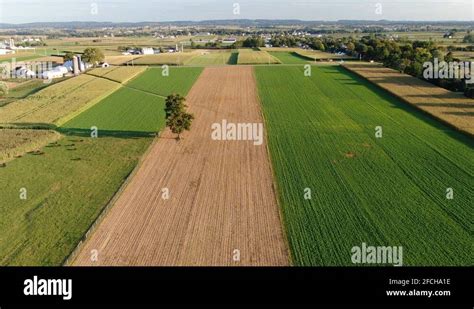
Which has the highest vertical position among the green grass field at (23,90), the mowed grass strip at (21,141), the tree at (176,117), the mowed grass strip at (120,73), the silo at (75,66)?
the silo at (75,66)

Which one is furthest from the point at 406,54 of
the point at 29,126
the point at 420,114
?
the point at 29,126

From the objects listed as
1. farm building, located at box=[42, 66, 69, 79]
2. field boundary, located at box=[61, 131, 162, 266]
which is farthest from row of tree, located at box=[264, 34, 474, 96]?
farm building, located at box=[42, 66, 69, 79]

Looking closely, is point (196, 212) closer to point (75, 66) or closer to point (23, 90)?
point (23, 90)

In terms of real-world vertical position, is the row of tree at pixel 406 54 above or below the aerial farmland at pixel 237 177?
above

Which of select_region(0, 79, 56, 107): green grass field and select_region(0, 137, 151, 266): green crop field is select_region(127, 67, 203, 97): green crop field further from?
select_region(0, 137, 151, 266): green crop field

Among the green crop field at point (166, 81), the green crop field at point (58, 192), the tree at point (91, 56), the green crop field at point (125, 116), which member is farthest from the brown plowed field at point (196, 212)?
the tree at point (91, 56)

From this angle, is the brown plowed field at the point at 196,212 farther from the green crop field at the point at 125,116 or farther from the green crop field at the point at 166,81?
the green crop field at the point at 166,81
